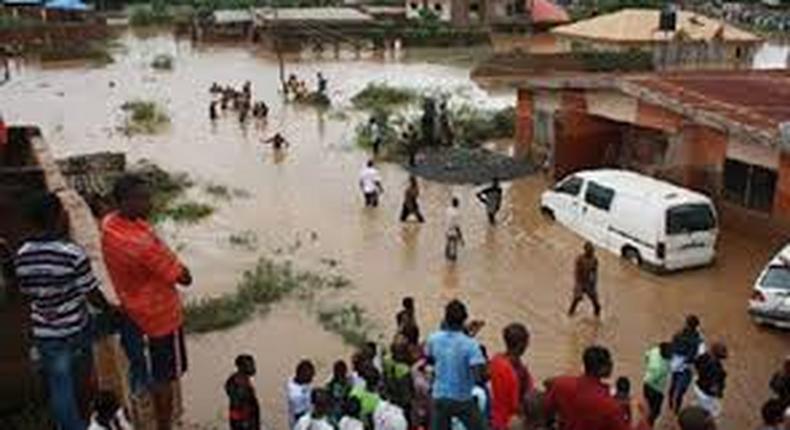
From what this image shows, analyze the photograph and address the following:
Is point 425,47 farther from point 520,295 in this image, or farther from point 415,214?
point 520,295

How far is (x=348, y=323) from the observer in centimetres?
1603

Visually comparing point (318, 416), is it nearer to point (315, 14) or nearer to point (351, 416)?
point (351, 416)

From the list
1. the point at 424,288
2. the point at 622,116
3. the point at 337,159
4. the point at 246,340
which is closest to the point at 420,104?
the point at 337,159

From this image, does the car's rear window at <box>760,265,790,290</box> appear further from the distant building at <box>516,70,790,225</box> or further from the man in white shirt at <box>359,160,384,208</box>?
the man in white shirt at <box>359,160,384,208</box>

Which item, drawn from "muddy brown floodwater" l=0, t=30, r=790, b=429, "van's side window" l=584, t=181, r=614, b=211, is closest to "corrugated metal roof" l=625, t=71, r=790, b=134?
"muddy brown floodwater" l=0, t=30, r=790, b=429

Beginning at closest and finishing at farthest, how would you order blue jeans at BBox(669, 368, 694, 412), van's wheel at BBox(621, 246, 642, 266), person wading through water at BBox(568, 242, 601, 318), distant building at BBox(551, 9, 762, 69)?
blue jeans at BBox(669, 368, 694, 412) → person wading through water at BBox(568, 242, 601, 318) → van's wheel at BBox(621, 246, 642, 266) → distant building at BBox(551, 9, 762, 69)

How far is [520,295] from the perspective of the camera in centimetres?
1769

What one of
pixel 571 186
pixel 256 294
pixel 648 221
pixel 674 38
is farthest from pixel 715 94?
pixel 674 38

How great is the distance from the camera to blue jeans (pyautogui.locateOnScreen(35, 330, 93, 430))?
7.25 m

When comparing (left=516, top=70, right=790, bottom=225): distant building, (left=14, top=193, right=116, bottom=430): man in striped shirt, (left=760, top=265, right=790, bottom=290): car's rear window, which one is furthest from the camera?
(left=516, top=70, right=790, bottom=225): distant building

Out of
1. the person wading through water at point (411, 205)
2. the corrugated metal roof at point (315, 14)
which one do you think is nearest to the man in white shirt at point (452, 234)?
the person wading through water at point (411, 205)

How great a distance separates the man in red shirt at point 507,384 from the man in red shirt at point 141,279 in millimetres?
2317

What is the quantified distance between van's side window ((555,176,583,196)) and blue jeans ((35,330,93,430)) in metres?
14.4

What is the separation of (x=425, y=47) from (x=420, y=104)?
21677 mm
